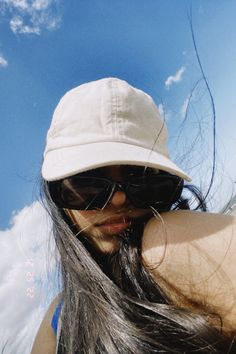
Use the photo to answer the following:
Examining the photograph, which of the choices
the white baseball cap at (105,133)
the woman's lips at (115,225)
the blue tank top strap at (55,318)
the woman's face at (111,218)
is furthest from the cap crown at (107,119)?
the blue tank top strap at (55,318)

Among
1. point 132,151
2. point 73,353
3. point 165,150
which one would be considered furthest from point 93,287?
point 165,150

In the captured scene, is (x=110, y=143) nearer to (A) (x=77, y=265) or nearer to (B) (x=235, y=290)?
(A) (x=77, y=265)

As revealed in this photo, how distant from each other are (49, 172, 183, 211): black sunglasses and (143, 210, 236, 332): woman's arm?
25 centimetres

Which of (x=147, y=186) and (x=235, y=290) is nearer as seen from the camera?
(x=235, y=290)

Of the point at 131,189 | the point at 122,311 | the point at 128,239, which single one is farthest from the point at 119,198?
the point at 122,311

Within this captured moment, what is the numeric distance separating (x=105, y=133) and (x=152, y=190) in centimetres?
29

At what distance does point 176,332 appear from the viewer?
43.0 inches

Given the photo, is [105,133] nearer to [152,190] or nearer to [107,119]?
[107,119]

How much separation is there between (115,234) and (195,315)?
470 millimetres

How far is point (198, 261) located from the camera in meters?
1.00

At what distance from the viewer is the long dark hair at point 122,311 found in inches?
42.1

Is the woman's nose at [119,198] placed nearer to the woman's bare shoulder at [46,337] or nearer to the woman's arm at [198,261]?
the woman's arm at [198,261]

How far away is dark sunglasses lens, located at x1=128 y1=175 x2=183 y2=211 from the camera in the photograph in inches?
52.6

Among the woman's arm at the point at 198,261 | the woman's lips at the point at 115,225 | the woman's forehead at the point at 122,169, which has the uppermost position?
the woman's forehead at the point at 122,169
